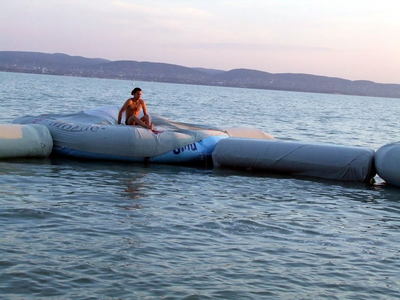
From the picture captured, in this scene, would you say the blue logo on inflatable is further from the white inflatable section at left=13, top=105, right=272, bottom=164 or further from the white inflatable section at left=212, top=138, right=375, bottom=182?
the white inflatable section at left=212, top=138, right=375, bottom=182

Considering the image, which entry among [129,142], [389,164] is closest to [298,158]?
[389,164]

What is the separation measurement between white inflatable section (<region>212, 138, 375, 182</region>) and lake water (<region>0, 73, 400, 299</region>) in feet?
1.40

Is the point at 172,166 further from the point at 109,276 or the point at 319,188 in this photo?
the point at 109,276

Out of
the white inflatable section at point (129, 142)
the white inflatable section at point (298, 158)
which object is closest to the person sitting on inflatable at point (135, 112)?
the white inflatable section at point (129, 142)

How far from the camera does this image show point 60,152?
996 centimetres

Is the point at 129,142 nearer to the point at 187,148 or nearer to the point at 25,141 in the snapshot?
the point at 187,148

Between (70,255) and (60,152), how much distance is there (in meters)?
5.31

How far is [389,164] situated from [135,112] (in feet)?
14.1

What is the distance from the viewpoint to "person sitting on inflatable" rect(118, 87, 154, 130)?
1018 centimetres

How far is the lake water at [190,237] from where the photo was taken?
4395 mm

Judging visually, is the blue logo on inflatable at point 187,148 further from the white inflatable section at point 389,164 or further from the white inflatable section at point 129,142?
the white inflatable section at point 389,164

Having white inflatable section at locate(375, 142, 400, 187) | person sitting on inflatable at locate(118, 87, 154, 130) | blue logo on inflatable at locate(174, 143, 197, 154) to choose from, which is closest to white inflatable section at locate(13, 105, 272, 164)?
blue logo on inflatable at locate(174, 143, 197, 154)

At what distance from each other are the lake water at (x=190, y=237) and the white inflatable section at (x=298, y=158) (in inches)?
16.8

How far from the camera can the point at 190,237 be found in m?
5.54
